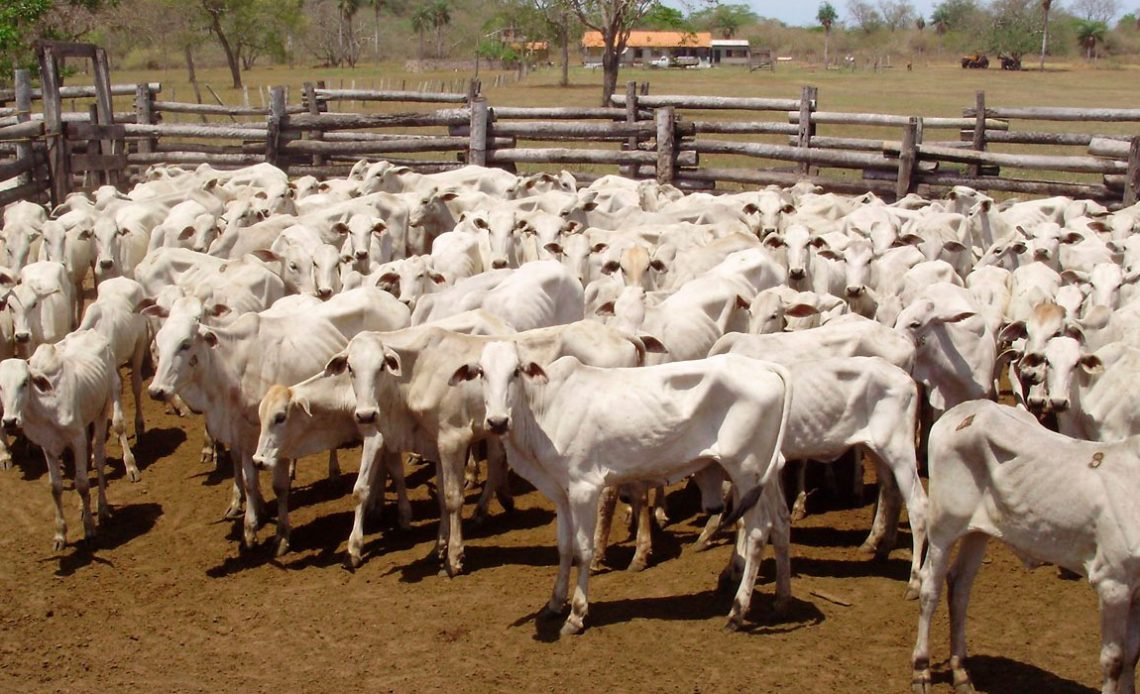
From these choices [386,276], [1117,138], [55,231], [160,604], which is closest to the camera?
[160,604]

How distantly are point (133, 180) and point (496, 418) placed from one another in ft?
58.0

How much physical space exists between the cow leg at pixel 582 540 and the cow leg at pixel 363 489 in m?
2.06

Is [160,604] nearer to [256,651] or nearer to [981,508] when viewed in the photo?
[256,651]

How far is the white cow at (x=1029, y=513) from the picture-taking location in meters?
6.62

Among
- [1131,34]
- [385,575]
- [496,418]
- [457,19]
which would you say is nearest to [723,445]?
[496,418]

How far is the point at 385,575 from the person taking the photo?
9.57 m

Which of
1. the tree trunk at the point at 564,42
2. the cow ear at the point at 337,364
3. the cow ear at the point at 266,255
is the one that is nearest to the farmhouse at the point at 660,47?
the tree trunk at the point at 564,42

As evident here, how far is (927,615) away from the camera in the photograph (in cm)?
745

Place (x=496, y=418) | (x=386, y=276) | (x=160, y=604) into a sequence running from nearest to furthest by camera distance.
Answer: (x=496, y=418) → (x=160, y=604) → (x=386, y=276)

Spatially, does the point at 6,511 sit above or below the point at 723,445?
A: below

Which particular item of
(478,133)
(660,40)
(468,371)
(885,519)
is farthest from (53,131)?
(660,40)

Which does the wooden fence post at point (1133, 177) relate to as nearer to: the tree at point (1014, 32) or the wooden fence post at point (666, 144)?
the wooden fence post at point (666, 144)

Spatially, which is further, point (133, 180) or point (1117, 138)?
point (133, 180)

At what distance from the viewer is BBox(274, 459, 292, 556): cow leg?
396 inches
